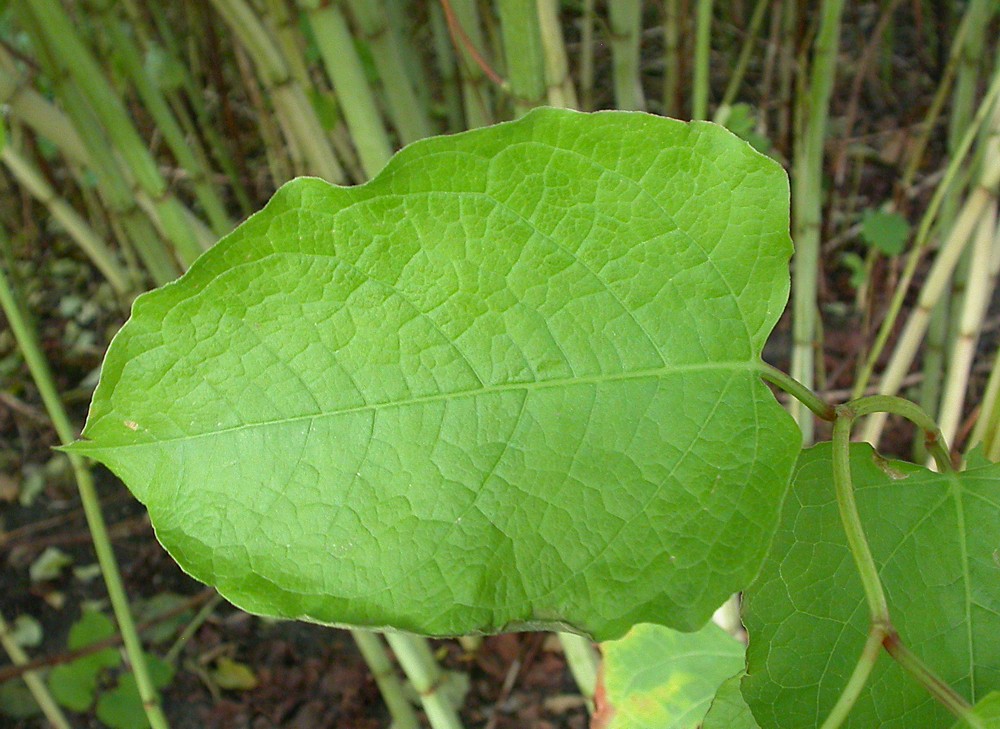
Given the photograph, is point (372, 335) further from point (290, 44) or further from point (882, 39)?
point (882, 39)

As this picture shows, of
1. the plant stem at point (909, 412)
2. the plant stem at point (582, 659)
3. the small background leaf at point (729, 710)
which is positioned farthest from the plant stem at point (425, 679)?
the plant stem at point (909, 412)

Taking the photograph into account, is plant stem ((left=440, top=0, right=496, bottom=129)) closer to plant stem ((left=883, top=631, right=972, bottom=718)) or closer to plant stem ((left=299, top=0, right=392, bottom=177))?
plant stem ((left=299, top=0, right=392, bottom=177))

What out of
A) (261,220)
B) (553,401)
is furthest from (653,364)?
(261,220)

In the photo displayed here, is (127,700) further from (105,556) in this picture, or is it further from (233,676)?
(105,556)

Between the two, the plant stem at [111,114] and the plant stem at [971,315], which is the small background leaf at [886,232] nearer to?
the plant stem at [971,315]

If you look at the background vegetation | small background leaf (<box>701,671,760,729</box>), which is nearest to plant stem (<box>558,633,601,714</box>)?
the background vegetation

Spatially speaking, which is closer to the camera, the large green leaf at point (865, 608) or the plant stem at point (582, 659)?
the large green leaf at point (865, 608)
